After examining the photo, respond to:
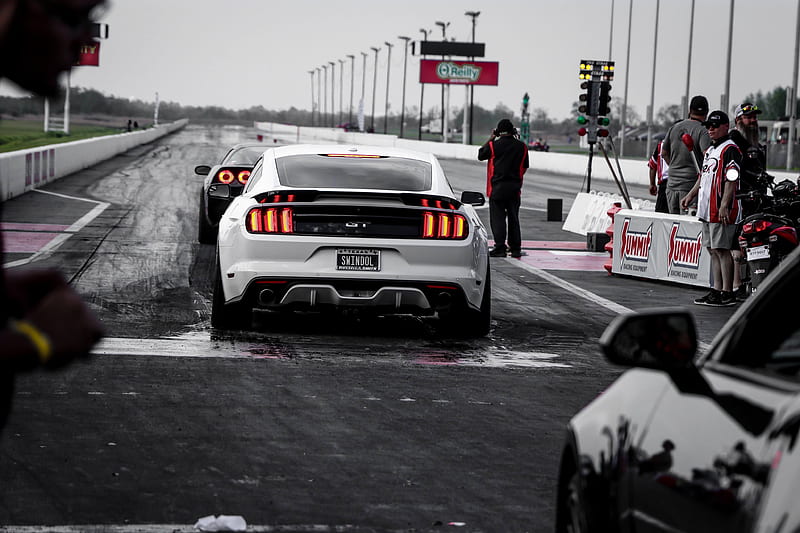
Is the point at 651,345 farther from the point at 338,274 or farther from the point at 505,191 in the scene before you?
the point at 505,191

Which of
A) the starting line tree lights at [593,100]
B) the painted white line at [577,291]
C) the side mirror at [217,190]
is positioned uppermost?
the starting line tree lights at [593,100]

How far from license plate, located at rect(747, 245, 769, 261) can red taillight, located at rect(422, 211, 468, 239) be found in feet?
10.3

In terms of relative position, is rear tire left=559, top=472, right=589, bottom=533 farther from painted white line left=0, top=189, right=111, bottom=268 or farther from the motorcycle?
the motorcycle

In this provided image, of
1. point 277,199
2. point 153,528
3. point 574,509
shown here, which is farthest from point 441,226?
point 574,509

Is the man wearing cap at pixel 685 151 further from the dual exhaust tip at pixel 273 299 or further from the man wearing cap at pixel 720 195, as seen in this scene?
the dual exhaust tip at pixel 273 299

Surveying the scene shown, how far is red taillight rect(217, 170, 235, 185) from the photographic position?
16609mm

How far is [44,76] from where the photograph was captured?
2102 mm

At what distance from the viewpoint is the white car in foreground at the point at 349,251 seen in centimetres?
945

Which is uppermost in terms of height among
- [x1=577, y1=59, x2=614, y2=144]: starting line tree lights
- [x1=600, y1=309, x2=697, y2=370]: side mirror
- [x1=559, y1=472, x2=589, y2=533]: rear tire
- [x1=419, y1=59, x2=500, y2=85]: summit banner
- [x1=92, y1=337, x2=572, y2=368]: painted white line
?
[x1=419, y1=59, x2=500, y2=85]: summit banner

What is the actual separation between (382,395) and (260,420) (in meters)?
1.05

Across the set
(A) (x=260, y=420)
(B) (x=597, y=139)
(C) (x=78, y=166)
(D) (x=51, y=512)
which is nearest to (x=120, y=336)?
(A) (x=260, y=420)

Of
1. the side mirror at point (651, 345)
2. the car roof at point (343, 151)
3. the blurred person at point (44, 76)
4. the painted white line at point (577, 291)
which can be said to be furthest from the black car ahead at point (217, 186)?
the blurred person at point (44, 76)

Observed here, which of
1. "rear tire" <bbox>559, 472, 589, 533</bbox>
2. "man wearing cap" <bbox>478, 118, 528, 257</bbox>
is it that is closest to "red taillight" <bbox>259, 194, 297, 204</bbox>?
"rear tire" <bbox>559, 472, 589, 533</bbox>

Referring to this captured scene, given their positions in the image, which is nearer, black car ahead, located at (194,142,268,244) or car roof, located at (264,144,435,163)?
car roof, located at (264,144,435,163)
